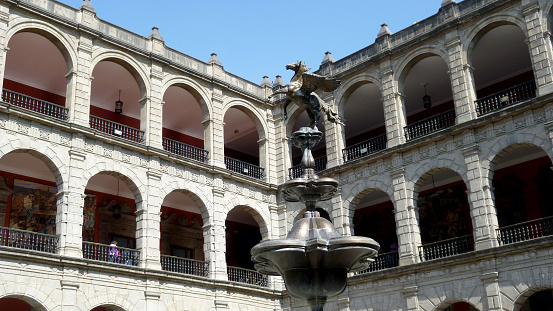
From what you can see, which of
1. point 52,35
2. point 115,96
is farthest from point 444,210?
point 52,35

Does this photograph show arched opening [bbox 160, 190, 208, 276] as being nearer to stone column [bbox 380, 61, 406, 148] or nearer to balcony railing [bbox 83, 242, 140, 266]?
balcony railing [bbox 83, 242, 140, 266]

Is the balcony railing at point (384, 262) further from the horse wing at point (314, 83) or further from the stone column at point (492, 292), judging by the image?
the horse wing at point (314, 83)

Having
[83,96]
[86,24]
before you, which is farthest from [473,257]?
[86,24]

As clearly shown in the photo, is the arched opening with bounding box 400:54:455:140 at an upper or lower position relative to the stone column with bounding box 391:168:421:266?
upper

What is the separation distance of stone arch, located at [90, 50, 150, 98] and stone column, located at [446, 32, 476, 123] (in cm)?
939

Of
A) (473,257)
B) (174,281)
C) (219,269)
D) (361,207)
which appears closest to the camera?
(473,257)

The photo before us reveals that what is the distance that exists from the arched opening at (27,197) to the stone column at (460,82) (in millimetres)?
12108

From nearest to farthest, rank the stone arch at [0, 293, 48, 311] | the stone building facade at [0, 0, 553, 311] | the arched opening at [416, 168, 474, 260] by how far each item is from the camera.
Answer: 1. the stone arch at [0, 293, 48, 311]
2. the stone building facade at [0, 0, 553, 311]
3. the arched opening at [416, 168, 474, 260]

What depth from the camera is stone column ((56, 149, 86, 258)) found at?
16641mm

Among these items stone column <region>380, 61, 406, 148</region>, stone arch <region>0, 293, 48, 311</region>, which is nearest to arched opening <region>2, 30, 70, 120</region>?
stone arch <region>0, 293, 48, 311</region>

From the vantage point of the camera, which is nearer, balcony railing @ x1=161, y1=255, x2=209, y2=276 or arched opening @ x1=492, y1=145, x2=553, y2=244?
arched opening @ x1=492, y1=145, x2=553, y2=244

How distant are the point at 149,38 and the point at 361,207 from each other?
33.1 feet

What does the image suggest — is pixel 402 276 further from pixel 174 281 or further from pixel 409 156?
pixel 174 281

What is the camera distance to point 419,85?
2236cm
